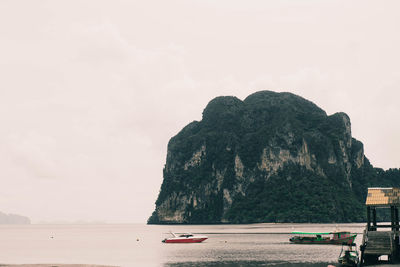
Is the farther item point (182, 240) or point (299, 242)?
point (182, 240)

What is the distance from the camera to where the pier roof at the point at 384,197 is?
55.5 meters

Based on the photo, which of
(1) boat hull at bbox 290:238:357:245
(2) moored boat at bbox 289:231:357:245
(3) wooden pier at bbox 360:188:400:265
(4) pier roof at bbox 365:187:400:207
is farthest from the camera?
(2) moored boat at bbox 289:231:357:245

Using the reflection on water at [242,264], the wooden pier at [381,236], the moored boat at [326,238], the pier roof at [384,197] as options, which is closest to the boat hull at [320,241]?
the moored boat at [326,238]

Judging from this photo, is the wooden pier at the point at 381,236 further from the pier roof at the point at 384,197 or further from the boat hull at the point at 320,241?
the boat hull at the point at 320,241

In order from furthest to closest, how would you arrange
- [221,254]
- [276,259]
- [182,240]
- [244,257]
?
[182,240] < [221,254] < [244,257] < [276,259]

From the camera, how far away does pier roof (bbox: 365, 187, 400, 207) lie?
2183 inches

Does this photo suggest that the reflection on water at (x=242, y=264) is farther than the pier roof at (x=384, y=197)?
Yes

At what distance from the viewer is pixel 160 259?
79.4 metres

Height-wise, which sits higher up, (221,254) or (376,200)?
(376,200)

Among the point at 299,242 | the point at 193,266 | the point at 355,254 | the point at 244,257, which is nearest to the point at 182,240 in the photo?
the point at 299,242

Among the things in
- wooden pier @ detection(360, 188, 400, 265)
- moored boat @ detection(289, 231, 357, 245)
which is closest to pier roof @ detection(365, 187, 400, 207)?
wooden pier @ detection(360, 188, 400, 265)

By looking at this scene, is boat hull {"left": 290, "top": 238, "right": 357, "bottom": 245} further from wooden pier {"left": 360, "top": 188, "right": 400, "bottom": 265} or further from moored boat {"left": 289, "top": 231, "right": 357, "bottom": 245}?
wooden pier {"left": 360, "top": 188, "right": 400, "bottom": 265}

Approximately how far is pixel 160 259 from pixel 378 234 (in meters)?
35.4

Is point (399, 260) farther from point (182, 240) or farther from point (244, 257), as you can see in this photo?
point (182, 240)
